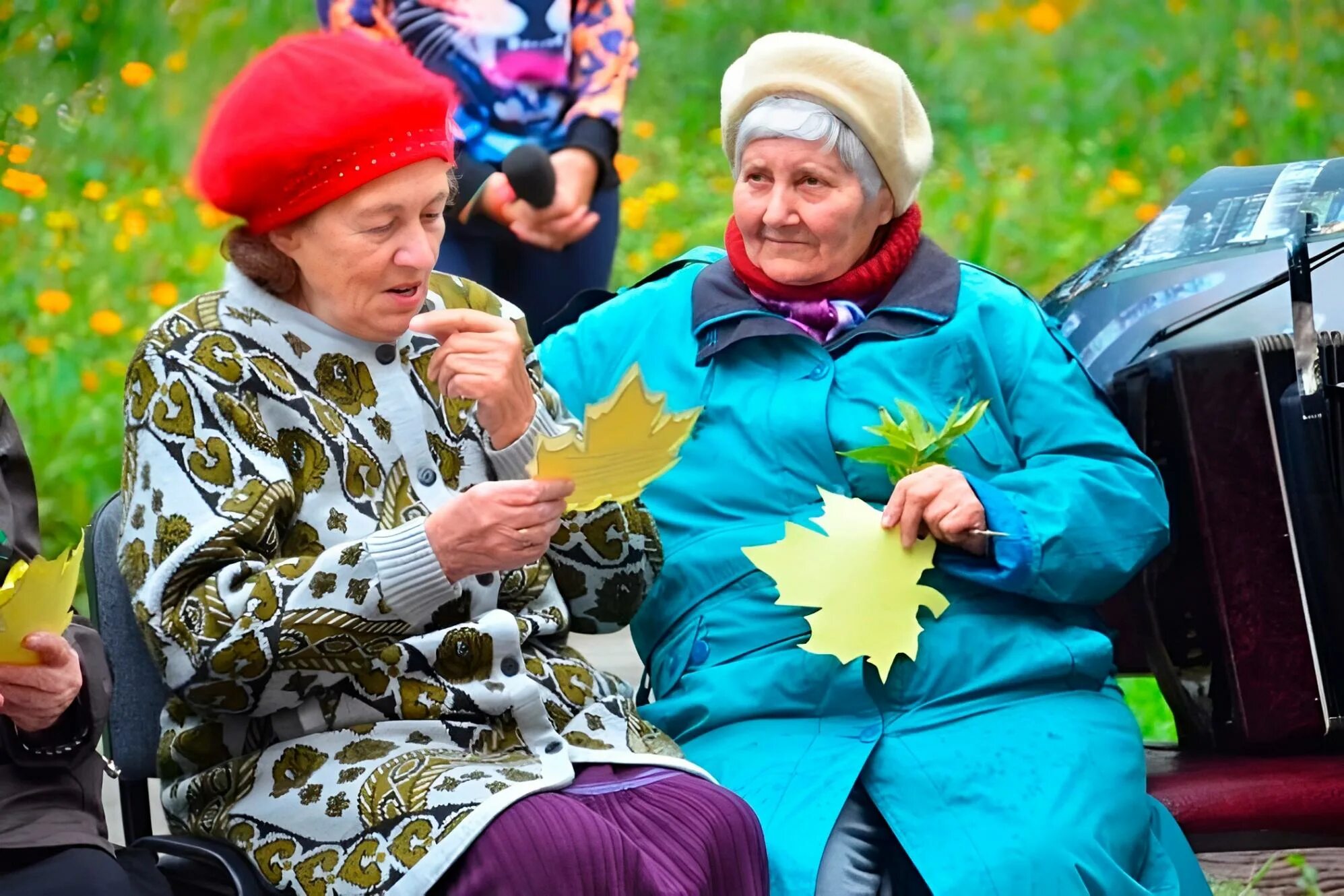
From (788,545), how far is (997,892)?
548 millimetres

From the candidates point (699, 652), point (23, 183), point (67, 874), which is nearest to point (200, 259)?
point (23, 183)

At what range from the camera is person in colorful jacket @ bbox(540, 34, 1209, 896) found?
2512 mm

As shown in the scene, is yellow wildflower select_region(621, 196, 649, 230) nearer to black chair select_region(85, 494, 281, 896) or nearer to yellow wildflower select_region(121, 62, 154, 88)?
yellow wildflower select_region(121, 62, 154, 88)

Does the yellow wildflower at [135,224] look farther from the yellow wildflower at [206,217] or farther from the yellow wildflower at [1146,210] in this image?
the yellow wildflower at [1146,210]

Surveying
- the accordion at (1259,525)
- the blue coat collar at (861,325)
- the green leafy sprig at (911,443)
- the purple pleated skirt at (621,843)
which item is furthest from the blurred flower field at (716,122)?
the purple pleated skirt at (621,843)

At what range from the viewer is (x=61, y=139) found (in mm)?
6324

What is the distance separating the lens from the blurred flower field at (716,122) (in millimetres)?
6141

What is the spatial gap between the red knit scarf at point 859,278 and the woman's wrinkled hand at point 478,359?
59 centimetres

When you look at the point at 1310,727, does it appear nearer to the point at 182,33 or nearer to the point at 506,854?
the point at 506,854

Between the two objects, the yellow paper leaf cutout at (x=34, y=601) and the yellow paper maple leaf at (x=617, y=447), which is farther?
the yellow paper maple leaf at (x=617, y=447)

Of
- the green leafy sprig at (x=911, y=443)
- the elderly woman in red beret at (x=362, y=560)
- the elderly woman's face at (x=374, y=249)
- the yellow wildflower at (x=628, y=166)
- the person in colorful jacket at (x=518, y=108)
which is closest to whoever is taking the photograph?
the elderly woman in red beret at (x=362, y=560)

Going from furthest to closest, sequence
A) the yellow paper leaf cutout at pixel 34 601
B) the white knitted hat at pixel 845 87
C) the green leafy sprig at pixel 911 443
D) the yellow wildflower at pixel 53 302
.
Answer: the yellow wildflower at pixel 53 302
the white knitted hat at pixel 845 87
the green leafy sprig at pixel 911 443
the yellow paper leaf cutout at pixel 34 601

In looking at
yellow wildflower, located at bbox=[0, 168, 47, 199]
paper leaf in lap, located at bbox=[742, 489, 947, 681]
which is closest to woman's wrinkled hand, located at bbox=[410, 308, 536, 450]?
paper leaf in lap, located at bbox=[742, 489, 947, 681]

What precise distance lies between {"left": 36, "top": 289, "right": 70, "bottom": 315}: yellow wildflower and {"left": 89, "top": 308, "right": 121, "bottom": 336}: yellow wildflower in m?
0.09
